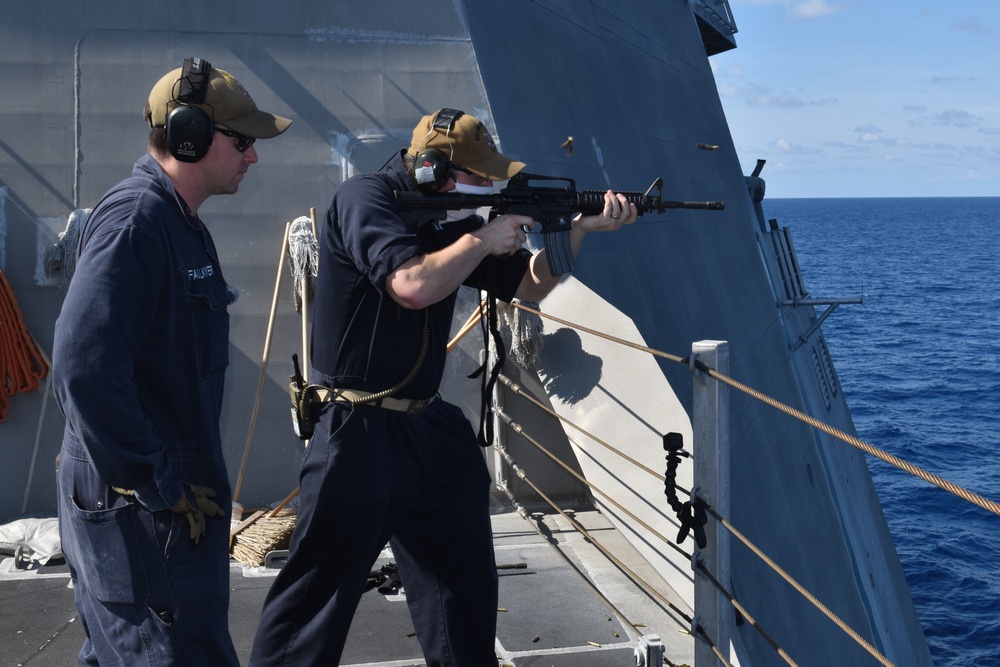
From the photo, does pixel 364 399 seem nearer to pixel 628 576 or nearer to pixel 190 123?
pixel 190 123

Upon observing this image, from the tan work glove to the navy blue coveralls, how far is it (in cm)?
2

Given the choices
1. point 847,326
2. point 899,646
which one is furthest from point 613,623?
point 847,326

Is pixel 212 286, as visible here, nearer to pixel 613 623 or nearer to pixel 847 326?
pixel 613 623

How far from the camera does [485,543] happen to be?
9.75 feet

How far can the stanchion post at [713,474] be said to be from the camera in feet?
9.29

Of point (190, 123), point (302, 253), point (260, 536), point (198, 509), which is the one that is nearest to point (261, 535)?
point (260, 536)

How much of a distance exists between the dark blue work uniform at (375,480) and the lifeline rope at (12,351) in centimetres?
262

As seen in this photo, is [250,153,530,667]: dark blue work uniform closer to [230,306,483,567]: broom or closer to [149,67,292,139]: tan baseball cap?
[149,67,292,139]: tan baseball cap

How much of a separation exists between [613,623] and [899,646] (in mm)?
6988

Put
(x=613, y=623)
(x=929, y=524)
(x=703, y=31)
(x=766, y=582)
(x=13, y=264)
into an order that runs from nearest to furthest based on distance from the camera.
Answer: (x=613, y=623) < (x=13, y=264) < (x=766, y=582) < (x=703, y=31) < (x=929, y=524)

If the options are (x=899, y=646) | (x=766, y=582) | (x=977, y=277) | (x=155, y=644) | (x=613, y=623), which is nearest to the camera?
(x=155, y=644)

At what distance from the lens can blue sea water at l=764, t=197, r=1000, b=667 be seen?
19109mm

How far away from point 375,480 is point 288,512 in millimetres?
2088

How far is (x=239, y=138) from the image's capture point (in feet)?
8.03
